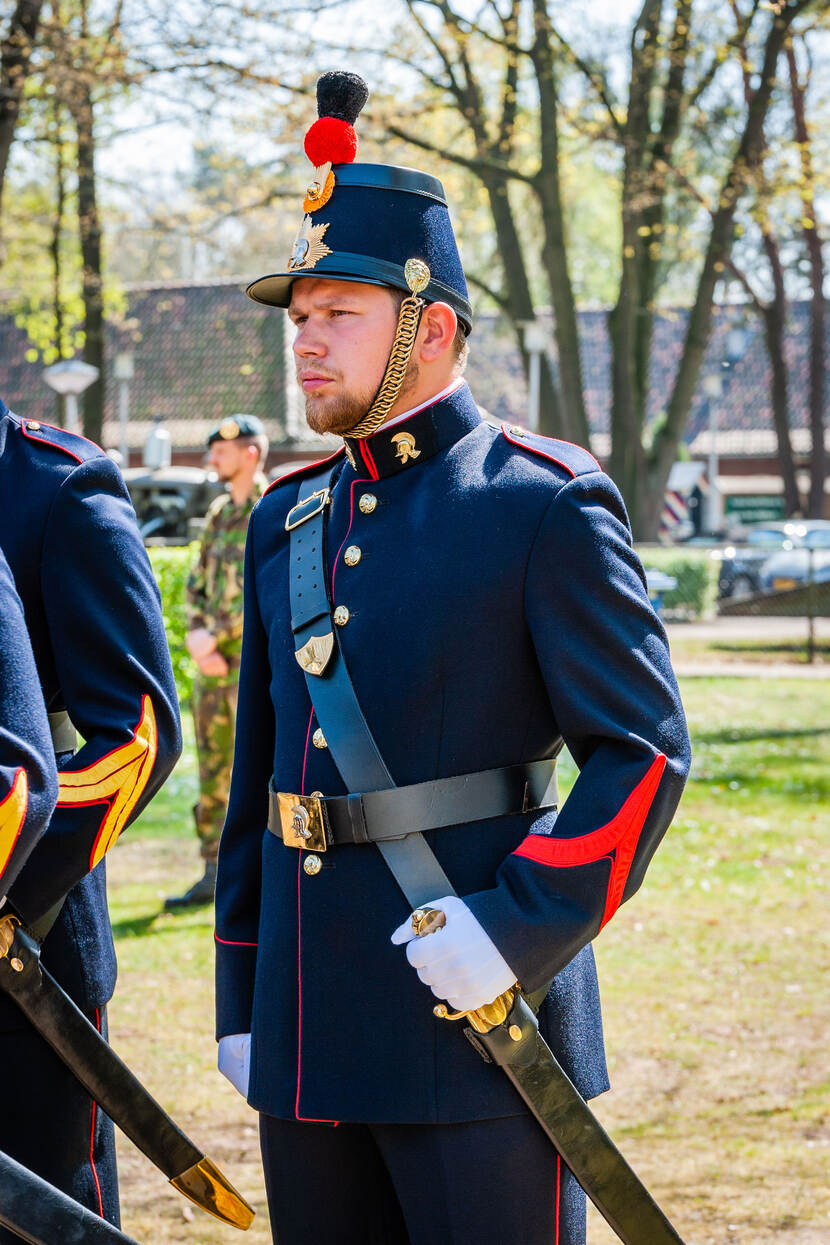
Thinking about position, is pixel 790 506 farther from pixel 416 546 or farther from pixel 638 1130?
pixel 416 546

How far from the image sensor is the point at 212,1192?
2.64 metres

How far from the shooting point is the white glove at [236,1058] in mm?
2523

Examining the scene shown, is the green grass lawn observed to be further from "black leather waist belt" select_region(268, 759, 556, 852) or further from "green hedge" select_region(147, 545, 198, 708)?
"black leather waist belt" select_region(268, 759, 556, 852)

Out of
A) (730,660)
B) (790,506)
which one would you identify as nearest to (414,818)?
(730,660)

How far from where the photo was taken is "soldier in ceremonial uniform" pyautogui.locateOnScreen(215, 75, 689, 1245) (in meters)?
Answer: 2.22

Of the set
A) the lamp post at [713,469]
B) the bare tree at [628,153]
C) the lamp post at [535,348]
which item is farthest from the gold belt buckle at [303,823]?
the lamp post at [713,469]

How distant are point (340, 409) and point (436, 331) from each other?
0.68ft

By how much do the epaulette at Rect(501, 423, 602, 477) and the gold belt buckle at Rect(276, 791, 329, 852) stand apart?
608 millimetres

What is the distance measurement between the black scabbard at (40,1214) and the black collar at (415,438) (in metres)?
1.15

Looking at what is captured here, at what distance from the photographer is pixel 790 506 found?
31.6 m

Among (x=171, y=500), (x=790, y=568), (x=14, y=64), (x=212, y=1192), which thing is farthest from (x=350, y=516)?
(x=171, y=500)

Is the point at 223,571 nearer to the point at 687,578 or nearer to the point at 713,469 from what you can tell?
the point at 687,578

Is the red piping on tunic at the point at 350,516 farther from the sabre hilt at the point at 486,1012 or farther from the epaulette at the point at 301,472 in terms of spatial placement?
the sabre hilt at the point at 486,1012

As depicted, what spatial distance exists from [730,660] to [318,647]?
660 inches
